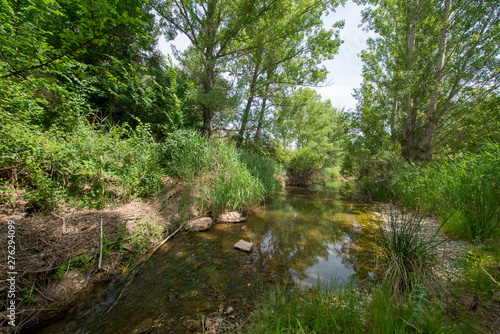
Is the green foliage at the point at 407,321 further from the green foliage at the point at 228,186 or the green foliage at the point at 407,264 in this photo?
the green foliage at the point at 228,186

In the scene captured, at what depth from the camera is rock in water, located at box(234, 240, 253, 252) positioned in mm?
3468

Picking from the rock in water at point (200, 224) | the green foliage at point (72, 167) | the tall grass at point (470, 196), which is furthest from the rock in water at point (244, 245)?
the tall grass at point (470, 196)

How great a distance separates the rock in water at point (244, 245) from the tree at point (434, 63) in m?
8.43

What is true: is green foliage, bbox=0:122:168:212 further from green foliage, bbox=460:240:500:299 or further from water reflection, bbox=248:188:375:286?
green foliage, bbox=460:240:500:299

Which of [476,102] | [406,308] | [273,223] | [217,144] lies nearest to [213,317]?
[406,308]

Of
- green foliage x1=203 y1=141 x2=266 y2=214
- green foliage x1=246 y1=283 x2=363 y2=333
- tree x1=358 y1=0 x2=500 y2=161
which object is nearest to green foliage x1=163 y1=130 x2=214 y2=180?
green foliage x1=203 y1=141 x2=266 y2=214

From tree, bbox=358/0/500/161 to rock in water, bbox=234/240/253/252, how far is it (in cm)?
843

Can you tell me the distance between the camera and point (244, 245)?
3561mm

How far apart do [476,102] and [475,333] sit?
939cm

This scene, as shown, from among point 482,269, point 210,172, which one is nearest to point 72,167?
point 210,172

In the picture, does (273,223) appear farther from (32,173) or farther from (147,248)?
(32,173)

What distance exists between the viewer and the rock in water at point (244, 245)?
3468 millimetres

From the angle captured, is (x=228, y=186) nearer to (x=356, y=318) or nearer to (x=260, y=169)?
(x=260, y=169)

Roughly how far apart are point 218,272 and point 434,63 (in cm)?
1109
